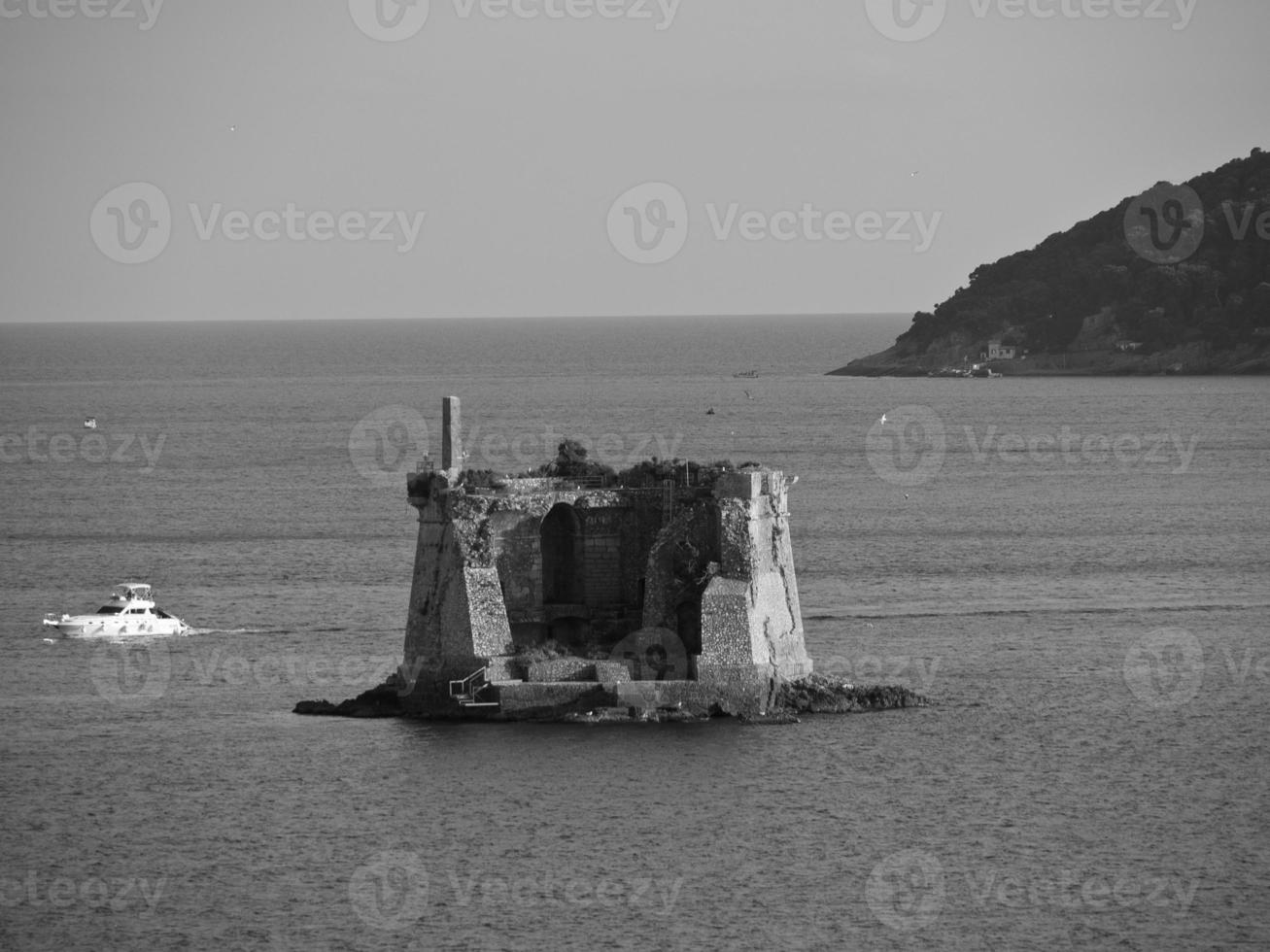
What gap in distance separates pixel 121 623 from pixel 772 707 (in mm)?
25078

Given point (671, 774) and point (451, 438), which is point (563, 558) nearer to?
point (451, 438)

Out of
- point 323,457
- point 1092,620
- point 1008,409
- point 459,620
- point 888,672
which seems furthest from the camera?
point 1008,409

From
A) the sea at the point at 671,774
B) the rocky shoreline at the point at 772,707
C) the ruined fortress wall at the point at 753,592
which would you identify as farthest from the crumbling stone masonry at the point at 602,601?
→ the sea at the point at 671,774

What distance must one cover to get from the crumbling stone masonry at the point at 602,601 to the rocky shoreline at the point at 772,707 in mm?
275

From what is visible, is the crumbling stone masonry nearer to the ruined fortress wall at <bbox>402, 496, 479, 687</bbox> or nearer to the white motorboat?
the ruined fortress wall at <bbox>402, 496, 479, 687</bbox>

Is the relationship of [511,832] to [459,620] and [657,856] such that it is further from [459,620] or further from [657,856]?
[459,620]

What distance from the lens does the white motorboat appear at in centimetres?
8094

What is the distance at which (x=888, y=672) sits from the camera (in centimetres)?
7406

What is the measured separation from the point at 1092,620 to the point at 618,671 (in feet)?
78.7

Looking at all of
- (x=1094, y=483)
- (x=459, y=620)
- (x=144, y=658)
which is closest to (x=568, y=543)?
(x=459, y=620)

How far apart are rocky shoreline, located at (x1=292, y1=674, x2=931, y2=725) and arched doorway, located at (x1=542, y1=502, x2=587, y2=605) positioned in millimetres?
4963

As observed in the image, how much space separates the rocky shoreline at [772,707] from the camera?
66.4 meters

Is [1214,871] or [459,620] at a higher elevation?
[459,620]

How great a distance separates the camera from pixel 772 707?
6725 cm
